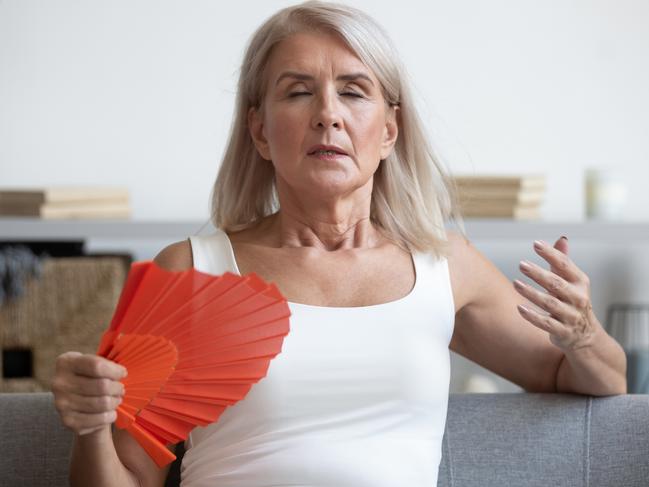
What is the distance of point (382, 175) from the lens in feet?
6.29

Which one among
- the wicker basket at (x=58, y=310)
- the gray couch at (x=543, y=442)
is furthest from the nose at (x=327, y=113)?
the wicker basket at (x=58, y=310)

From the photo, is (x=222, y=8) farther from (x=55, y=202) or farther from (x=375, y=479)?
(x=375, y=479)

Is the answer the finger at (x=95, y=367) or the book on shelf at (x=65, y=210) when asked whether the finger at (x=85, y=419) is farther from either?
the book on shelf at (x=65, y=210)

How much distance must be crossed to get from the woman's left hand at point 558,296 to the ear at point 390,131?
1.16ft

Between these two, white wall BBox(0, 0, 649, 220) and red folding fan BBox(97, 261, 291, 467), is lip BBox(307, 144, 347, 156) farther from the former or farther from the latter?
white wall BBox(0, 0, 649, 220)

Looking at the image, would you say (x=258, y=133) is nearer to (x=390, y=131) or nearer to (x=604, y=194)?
(x=390, y=131)

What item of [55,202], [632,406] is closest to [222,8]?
[55,202]

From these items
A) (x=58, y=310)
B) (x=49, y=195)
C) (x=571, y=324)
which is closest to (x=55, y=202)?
(x=49, y=195)

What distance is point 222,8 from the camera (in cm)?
405

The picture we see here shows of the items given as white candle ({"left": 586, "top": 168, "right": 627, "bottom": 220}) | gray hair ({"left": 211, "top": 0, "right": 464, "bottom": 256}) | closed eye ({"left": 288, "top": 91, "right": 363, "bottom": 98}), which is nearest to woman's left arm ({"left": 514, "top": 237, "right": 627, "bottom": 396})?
gray hair ({"left": 211, "top": 0, "right": 464, "bottom": 256})

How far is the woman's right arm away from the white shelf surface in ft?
6.62

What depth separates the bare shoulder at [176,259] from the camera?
5.64 feet

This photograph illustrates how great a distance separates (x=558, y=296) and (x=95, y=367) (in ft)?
2.21

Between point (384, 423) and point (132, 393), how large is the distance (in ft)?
1.38
